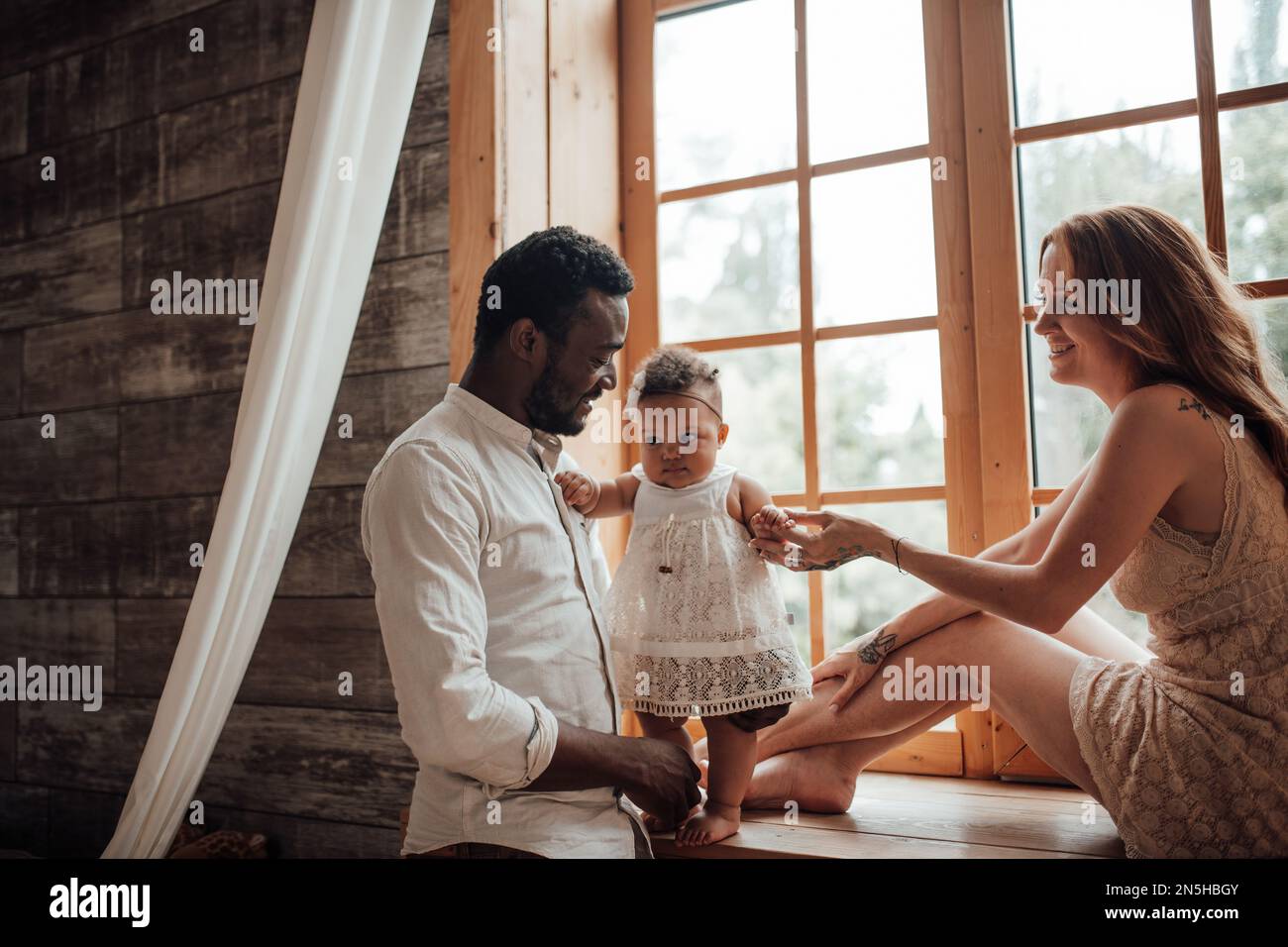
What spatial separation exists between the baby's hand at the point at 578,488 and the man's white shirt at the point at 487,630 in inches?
4.3

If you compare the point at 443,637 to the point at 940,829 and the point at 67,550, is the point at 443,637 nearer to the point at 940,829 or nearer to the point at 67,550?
the point at 940,829

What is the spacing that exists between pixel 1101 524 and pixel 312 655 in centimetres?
153

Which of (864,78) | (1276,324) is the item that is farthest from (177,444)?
(1276,324)

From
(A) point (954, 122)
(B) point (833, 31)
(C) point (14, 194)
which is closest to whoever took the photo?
(A) point (954, 122)

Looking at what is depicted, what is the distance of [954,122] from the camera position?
6.18ft

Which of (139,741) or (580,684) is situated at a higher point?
(580,684)

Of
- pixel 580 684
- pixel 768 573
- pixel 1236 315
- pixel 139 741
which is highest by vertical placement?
pixel 1236 315

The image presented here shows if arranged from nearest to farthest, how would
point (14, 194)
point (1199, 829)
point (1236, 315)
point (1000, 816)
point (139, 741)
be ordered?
point (1199, 829), point (1236, 315), point (1000, 816), point (139, 741), point (14, 194)

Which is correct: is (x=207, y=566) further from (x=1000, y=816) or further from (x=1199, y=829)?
(x=1199, y=829)

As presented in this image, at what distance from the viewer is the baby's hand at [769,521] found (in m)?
1.54

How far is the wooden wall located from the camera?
196cm

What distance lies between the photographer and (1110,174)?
5.88ft
